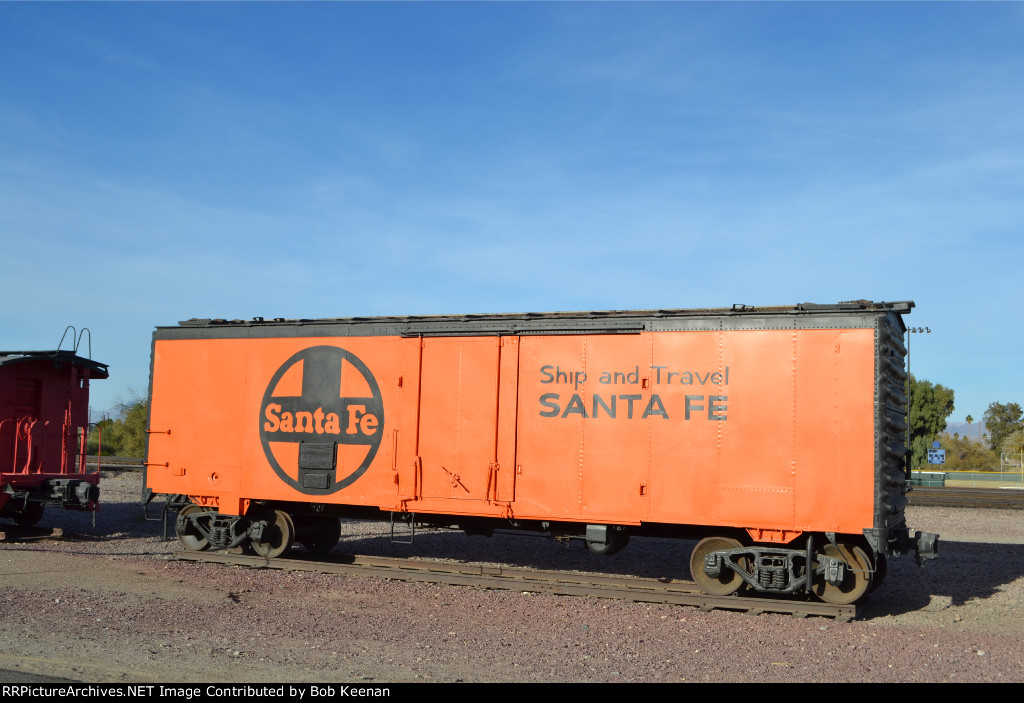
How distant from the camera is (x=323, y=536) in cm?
1361

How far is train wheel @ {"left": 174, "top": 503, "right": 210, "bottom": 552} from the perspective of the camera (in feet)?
42.8

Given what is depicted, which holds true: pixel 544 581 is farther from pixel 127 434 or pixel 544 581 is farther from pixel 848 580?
pixel 127 434

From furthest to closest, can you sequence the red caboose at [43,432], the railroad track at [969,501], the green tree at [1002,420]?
the green tree at [1002,420], the railroad track at [969,501], the red caboose at [43,432]

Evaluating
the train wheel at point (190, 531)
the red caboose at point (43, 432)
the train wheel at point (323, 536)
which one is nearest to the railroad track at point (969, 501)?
the train wheel at point (323, 536)

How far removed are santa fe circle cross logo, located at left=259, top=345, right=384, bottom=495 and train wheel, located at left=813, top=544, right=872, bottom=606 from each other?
6.37 meters

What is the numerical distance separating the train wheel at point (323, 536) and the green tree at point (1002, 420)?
82.7 meters

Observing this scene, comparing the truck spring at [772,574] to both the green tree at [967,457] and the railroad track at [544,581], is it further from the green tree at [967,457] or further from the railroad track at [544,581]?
the green tree at [967,457]

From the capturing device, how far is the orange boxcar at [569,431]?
969cm

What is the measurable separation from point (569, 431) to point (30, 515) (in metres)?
11.9

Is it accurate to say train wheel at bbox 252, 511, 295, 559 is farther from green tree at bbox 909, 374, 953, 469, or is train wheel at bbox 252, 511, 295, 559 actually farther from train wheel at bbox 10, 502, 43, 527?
green tree at bbox 909, 374, 953, 469

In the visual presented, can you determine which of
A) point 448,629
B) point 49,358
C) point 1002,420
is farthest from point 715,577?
point 1002,420
